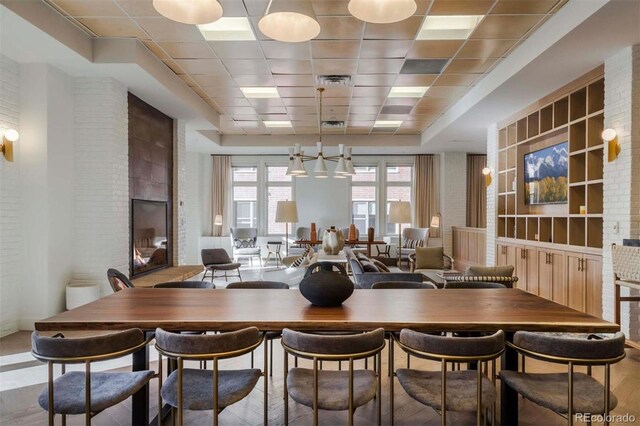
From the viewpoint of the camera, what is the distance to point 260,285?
3012 mm

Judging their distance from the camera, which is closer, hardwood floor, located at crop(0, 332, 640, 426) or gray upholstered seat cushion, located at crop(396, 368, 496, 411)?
gray upholstered seat cushion, located at crop(396, 368, 496, 411)

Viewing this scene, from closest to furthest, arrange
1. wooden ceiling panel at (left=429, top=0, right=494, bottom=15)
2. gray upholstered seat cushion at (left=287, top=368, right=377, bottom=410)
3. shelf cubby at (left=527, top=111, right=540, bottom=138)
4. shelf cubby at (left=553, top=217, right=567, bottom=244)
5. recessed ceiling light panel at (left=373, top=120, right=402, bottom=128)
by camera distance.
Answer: gray upholstered seat cushion at (left=287, top=368, right=377, bottom=410)
wooden ceiling panel at (left=429, top=0, right=494, bottom=15)
shelf cubby at (left=553, top=217, right=567, bottom=244)
shelf cubby at (left=527, top=111, right=540, bottom=138)
recessed ceiling light panel at (left=373, top=120, right=402, bottom=128)

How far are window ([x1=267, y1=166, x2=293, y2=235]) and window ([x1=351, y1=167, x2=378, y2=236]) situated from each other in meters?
1.81

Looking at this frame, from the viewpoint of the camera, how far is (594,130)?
4.50 m

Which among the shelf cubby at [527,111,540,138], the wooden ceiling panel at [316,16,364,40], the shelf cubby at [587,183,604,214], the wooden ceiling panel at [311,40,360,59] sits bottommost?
the shelf cubby at [587,183,604,214]

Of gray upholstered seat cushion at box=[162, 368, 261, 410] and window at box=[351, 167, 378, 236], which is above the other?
window at box=[351, 167, 378, 236]

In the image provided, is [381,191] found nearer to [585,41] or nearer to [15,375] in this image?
[585,41]

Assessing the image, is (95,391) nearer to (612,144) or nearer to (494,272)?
(494,272)

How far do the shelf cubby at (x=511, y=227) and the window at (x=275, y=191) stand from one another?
19.3 ft

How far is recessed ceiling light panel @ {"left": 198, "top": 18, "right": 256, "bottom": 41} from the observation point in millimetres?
3928

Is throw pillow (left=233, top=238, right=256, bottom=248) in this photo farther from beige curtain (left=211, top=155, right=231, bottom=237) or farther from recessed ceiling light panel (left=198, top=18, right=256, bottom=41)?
recessed ceiling light panel (left=198, top=18, right=256, bottom=41)

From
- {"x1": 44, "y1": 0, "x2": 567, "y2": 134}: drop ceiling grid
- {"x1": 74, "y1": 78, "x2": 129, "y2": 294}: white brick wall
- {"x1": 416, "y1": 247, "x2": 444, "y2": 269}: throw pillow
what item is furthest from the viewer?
{"x1": 416, "y1": 247, "x2": 444, "y2": 269}: throw pillow

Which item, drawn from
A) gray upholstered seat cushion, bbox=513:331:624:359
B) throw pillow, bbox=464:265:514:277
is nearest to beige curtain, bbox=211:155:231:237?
throw pillow, bbox=464:265:514:277

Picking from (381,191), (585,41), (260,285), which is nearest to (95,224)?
(260,285)
